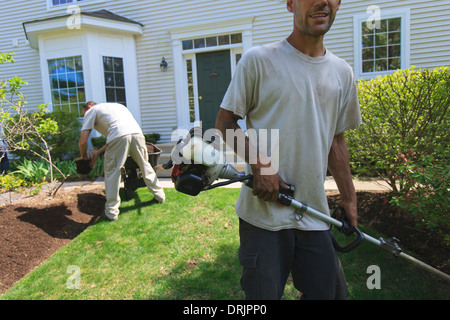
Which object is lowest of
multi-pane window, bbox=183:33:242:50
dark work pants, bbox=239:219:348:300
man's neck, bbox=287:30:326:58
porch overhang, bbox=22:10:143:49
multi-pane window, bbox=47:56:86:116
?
dark work pants, bbox=239:219:348:300

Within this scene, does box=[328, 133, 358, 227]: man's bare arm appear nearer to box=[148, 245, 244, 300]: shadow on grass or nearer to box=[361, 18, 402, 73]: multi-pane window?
box=[148, 245, 244, 300]: shadow on grass

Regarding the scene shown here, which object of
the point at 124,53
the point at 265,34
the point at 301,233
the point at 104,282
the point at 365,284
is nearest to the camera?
the point at 301,233

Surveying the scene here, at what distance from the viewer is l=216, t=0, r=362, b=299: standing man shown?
5.36 ft

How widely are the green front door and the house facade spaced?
29 millimetres

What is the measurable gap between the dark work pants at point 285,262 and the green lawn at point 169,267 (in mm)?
1264

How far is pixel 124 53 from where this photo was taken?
977cm

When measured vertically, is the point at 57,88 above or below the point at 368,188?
above

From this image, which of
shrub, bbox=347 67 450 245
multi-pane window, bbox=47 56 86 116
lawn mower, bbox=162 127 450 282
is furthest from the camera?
multi-pane window, bbox=47 56 86 116

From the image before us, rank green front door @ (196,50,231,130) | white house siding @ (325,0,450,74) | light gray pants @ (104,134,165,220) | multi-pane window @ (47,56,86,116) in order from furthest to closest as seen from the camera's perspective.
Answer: multi-pane window @ (47,56,86,116), green front door @ (196,50,231,130), white house siding @ (325,0,450,74), light gray pants @ (104,134,165,220)

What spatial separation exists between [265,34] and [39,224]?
23.2 feet

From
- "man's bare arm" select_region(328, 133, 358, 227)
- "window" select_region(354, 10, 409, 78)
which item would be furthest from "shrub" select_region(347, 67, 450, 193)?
"window" select_region(354, 10, 409, 78)
